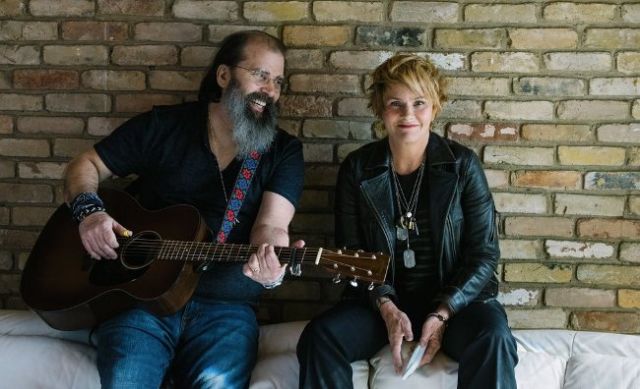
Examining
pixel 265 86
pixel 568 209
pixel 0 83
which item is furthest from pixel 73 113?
pixel 568 209

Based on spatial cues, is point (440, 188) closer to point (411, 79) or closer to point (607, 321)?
point (411, 79)

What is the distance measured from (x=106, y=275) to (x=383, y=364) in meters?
0.99

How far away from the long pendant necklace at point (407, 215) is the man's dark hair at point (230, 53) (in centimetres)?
70

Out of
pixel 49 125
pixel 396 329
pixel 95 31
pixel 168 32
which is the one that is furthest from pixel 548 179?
pixel 49 125

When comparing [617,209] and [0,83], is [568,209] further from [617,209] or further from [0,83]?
[0,83]

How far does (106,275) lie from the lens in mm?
2062

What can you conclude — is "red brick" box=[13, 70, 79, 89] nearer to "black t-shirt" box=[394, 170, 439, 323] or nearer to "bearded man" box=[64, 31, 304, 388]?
"bearded man" box=[64, 31, 304, 388]

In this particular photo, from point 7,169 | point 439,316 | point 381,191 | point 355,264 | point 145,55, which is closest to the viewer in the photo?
point 355,264

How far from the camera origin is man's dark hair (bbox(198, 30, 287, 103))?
2283 millimetres

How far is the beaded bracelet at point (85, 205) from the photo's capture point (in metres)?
2.13

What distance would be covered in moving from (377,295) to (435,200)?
1.28ft

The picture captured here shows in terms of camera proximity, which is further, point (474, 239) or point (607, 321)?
point (607, 321)

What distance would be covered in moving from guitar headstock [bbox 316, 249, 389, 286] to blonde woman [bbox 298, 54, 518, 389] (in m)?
0.23

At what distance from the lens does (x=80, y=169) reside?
225cm
